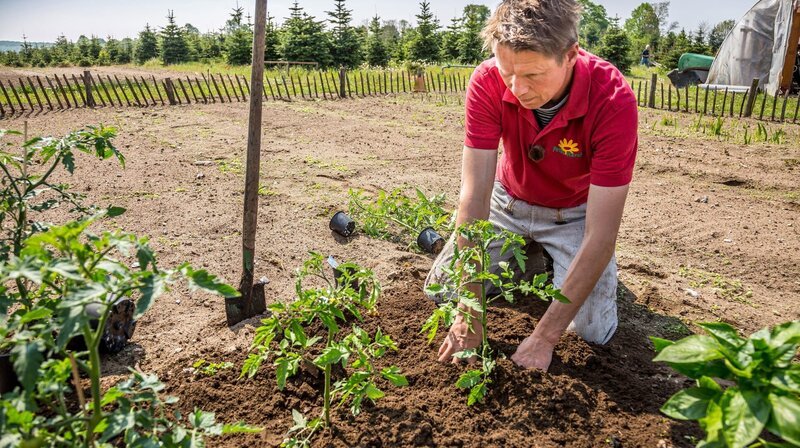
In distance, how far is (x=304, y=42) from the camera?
22.0 m

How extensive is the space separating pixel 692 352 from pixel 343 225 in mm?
3068

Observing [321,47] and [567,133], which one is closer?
[567,133]

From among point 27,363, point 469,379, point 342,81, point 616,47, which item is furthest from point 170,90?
point 616,47

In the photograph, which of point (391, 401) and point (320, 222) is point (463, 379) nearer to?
point (391, 401)

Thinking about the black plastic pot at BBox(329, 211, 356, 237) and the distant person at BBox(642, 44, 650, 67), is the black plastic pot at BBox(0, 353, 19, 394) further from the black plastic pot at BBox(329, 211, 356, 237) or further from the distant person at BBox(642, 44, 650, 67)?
the distant person at BBox(642, 44, 650, 67)

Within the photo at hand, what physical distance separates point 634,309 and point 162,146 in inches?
236

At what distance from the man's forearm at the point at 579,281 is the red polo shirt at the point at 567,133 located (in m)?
0.26

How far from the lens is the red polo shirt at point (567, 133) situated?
2.36 metres

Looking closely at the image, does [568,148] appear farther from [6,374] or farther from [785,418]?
[6,374]

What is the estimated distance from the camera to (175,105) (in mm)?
11508

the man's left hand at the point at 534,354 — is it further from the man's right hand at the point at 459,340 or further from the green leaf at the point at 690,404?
the green leaf at the point at 690,404

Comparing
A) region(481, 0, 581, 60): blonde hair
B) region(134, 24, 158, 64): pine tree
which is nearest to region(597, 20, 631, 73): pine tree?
region(481, 0, 581, 60): blonde hair

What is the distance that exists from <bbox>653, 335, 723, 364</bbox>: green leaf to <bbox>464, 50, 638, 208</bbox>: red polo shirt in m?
1.08

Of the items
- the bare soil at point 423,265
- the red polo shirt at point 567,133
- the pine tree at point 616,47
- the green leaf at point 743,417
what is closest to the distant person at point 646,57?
the pine tree at point 616,47
